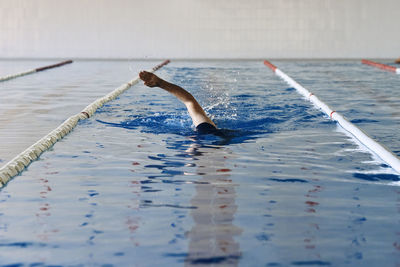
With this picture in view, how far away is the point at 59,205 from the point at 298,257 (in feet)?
3.55

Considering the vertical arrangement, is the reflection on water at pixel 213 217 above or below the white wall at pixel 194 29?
below

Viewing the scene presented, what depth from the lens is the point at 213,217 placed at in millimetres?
2316

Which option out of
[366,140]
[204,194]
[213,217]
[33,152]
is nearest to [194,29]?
[366,140]

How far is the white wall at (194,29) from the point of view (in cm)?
1505

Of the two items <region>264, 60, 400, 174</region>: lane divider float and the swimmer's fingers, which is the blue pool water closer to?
<region>264, 60, 400, 174</region>: lane divider float

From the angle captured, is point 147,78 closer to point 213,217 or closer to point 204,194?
point 204,194

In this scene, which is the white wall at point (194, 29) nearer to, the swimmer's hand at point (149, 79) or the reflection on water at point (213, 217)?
the swimmer's hand at point (149, 79)

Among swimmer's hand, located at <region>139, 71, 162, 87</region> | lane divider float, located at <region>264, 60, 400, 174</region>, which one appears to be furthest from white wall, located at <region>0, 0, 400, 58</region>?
swimmer's hand, located at <region>139, 71, 162, 87</region>

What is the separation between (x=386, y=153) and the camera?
343 cm

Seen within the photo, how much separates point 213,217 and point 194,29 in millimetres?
13501

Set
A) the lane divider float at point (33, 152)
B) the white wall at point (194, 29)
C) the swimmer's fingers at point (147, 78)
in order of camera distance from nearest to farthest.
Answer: the lane divider float at point (33, 152) < the swimmer's fingers at point (147, 78) < the white wall at point (194, 29)

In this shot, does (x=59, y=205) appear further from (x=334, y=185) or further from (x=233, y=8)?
(x=233, y=8)

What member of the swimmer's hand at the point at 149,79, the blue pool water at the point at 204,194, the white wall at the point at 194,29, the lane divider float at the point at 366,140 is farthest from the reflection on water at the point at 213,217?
the white wall at the point at 194,29

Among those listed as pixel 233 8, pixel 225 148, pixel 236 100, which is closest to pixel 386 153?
pixel 225 148
